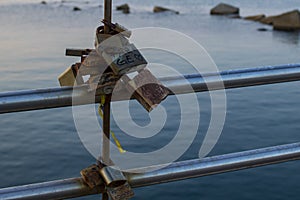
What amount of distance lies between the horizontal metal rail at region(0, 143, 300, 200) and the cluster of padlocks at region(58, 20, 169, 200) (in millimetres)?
36

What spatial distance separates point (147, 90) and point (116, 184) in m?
0.26

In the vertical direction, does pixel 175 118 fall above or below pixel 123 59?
below

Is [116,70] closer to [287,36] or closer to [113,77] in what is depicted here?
[113,77]

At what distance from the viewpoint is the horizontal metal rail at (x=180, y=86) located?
111 centimetres

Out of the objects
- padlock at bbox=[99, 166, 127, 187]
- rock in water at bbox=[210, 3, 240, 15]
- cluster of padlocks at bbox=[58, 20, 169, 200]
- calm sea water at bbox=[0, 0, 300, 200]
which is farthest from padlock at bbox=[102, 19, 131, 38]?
rock in water at bbox=[210, 3, 240, 15]

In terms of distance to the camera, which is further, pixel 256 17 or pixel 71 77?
pixel 256 17

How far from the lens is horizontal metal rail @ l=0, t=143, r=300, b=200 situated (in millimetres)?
1202

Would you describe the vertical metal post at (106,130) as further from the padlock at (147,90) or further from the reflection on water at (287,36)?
the reflection on water at (287,36)

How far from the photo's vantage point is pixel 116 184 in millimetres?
1305

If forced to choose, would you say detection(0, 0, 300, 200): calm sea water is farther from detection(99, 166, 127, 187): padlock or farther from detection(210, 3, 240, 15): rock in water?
detection(99, 166, 127, 187): padlock

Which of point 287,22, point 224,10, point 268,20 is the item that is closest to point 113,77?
point 287,22

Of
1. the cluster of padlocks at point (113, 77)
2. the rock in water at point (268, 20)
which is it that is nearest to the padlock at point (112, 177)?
the cluster of padlocks at point (113, 77)

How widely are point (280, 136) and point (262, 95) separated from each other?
310 cm

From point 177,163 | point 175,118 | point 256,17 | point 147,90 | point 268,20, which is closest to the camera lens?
point 147,90
